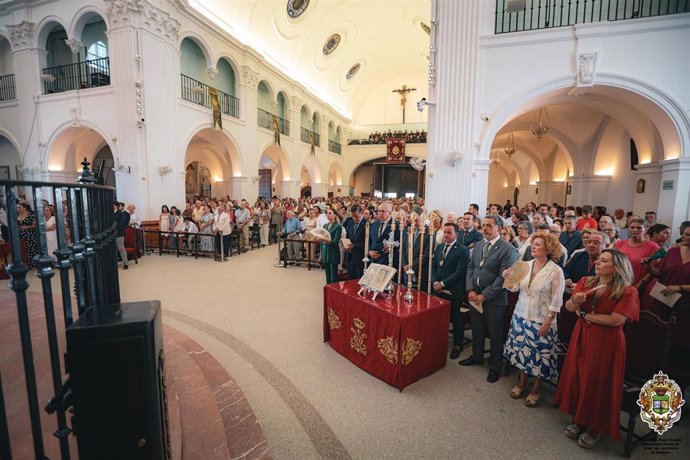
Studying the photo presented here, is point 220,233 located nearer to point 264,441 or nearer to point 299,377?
point 299,377

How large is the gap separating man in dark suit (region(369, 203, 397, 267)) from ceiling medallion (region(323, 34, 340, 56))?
1898 centimetres

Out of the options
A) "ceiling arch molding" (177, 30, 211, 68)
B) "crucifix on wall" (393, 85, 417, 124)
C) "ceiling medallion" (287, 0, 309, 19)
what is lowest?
"ceiling arch molding" (177, 30, 211, 68)

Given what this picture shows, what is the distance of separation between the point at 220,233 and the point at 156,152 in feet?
14.5

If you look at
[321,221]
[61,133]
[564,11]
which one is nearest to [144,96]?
[61,133]

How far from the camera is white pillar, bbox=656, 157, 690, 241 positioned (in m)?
7.32

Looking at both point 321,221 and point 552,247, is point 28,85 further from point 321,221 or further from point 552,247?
point 552,247

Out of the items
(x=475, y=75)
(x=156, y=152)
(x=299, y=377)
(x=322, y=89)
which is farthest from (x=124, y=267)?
(x=322, y=89)

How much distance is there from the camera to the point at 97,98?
37.3ft

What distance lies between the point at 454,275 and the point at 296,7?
17.7m

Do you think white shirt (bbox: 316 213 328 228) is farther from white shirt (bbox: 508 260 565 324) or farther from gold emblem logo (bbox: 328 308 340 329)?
white shirt (bbox: 508 260 565 324)

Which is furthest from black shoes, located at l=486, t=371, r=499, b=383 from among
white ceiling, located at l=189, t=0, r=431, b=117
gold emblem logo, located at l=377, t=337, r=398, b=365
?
white ceiling, located at l=189, t=0, r=431, b=117

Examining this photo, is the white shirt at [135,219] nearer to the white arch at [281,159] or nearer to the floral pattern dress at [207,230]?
the floral pattern dress at [207,230]

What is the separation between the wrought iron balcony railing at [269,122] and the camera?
17641mm

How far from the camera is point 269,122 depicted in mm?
18078
